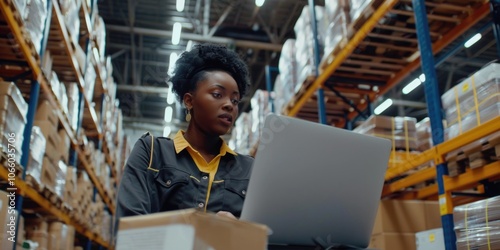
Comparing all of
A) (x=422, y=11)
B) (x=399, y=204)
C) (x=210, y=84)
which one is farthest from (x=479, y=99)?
(x=210, y=84)

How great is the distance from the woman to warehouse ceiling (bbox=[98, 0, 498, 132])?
855cm

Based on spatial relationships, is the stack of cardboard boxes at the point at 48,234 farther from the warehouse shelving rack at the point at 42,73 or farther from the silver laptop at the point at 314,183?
the silver laptop at the point at 314,183

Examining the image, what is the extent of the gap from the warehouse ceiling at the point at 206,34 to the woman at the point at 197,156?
28.1 ft

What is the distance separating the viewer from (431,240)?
4219 mm

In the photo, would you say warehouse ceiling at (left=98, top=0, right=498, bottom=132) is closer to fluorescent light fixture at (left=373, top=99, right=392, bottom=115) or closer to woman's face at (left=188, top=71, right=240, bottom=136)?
fluorescent light fixture at (left=373, top=99, right=392, bottom=115)

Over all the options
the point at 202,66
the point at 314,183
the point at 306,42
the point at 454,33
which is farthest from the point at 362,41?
the point at 314,183

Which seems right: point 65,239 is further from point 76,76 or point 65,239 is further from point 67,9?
point 67,9

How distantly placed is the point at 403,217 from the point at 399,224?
0.08 meters

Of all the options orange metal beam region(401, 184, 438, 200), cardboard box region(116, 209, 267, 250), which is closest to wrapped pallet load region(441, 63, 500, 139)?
orange metal beam region(401, 184, 438, 200)

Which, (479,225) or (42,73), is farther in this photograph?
(42,73)

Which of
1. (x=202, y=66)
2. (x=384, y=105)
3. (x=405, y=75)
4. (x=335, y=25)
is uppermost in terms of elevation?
(x=384, y=105)

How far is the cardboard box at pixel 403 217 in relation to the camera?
15.7 ft

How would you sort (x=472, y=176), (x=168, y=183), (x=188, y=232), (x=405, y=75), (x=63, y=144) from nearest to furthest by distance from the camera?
(x=188, y=232)
(x=168, y=183)
(x=472, y=176)
(x=63, y=144)
(x=405, y=75)

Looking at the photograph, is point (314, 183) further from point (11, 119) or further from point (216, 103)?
point (11, 119)
